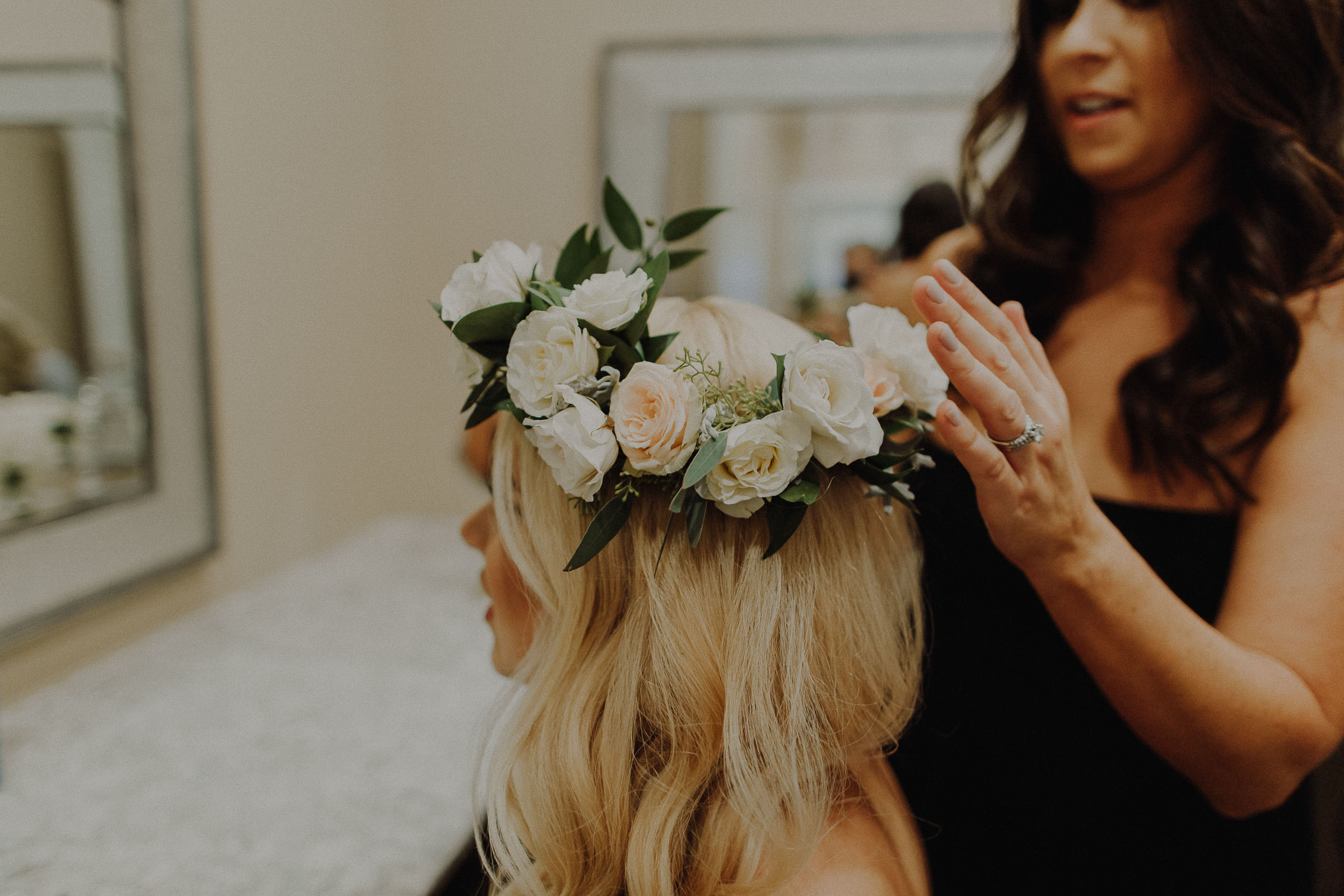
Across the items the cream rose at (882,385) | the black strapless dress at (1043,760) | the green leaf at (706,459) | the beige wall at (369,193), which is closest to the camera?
the green leaf at (706,459)

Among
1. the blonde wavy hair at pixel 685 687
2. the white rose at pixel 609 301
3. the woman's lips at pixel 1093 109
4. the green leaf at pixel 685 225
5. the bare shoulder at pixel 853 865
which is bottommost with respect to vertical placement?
Answer: the bare shoulder at pixel 853 865

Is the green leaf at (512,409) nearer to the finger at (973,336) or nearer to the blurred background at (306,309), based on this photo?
the finger at (973,336)

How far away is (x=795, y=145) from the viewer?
182 cm

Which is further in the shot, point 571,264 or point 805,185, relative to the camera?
point 805,185

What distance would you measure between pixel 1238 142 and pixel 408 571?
1.46m

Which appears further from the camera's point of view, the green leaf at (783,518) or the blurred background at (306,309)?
the blurred background at (306,309)

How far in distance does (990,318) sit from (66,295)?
3.60ft

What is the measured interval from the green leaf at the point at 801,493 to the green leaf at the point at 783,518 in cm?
1

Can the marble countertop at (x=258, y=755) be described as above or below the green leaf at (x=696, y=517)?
below

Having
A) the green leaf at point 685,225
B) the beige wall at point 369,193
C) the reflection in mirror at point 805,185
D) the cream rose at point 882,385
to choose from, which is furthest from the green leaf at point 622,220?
the reflection in mirror at point 805,185

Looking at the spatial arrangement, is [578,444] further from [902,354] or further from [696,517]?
[902,354]

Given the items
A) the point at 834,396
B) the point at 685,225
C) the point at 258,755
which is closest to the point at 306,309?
the point at 258,755

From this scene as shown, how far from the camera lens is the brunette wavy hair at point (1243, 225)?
838 mm

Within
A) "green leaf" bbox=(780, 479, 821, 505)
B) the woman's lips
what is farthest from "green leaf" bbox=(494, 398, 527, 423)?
the woman's lips
